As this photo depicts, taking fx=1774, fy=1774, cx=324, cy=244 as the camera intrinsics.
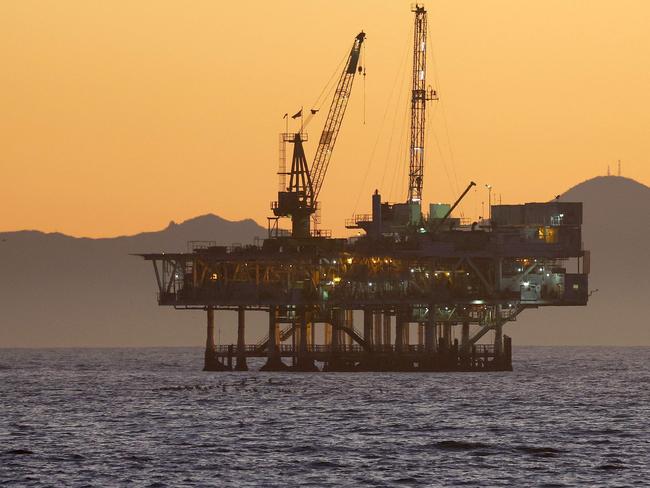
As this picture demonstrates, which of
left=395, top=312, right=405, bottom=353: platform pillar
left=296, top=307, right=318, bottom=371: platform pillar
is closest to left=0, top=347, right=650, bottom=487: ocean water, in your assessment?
left=296, top=307, right=318, bottom=371: platform pillar

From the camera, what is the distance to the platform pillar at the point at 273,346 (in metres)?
191

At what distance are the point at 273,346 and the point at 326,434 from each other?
79.8m

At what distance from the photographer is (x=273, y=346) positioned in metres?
192

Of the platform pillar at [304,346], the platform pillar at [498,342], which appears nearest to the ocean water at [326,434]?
the platform pillar at [498,342]

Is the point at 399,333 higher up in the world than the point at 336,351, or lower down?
higher up

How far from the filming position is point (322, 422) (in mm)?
122625

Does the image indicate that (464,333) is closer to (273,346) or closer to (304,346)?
(304,346)

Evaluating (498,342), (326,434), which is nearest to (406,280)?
(498,342)

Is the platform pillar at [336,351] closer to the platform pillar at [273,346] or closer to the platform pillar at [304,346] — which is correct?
the platform pillar at [304,346]

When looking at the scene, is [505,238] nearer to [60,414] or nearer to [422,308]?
[422,308]

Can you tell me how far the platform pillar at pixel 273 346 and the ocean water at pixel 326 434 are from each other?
14600 mm

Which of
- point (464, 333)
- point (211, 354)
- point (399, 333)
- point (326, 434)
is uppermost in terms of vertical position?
point (464, 333)

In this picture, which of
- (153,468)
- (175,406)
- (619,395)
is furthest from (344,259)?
(153,468)

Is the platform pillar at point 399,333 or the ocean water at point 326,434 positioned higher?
the platform pillar at point 399,333
